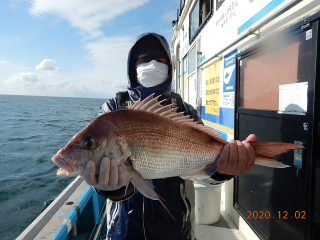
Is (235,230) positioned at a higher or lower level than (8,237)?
higher

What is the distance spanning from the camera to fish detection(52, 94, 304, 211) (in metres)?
1.30

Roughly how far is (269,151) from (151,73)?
128cm

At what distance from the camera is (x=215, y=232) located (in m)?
3.22

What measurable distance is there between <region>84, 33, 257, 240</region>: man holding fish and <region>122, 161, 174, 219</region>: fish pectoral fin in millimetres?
27

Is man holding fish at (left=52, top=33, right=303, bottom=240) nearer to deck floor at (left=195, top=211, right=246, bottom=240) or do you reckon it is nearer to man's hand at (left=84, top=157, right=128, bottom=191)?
man's hand at (left=84, top=157, right=128, bottom=191)

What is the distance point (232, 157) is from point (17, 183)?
878cm

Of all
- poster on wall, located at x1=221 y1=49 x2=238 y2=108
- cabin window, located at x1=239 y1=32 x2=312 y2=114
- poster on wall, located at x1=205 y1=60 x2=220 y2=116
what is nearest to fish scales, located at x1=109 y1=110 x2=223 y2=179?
cabin window, located at x1=239 y1=32 x2=312 y2=114

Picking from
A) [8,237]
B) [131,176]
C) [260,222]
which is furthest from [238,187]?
[8,237]

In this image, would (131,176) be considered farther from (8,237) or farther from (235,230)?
(8,237)

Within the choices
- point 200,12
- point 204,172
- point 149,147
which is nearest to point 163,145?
point 149,147

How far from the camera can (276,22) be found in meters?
2.09

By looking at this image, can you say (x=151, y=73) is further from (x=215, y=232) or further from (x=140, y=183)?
(x=215, y=232)

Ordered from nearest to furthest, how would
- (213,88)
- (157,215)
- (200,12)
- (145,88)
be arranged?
(157,215) < (145,88) < (213,88) < (200,12)

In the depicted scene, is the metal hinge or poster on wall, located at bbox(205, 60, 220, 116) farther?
poster on wall, located at bbox(205, 60, 220, 116)
